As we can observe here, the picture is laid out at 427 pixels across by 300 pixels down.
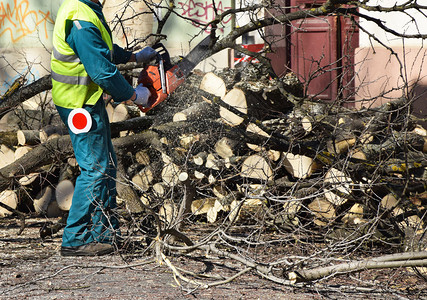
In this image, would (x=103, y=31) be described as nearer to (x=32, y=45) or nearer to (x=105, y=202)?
(x=105, y=202)

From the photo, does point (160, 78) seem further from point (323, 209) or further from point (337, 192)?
point (323, 209)

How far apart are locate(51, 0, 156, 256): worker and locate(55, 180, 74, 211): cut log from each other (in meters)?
1.49

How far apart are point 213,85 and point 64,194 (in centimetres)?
170

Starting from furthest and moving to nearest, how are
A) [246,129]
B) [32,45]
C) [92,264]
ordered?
[32,45] → [246,129] → [92,264]

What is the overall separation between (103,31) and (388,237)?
2.43 m

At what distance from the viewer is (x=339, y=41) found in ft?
26.2

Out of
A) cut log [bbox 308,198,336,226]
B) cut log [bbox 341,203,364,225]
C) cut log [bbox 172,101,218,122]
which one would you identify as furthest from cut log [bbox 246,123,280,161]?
cut log [bbox 341,203,364,225]

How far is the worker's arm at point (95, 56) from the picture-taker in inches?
148

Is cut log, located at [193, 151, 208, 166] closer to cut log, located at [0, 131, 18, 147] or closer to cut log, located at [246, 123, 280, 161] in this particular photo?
cut log, located at [246, 123, 280, 161]

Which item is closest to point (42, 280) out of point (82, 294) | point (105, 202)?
point (82, 294)

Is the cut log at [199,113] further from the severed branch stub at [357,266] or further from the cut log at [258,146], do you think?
the severed branch stub at [357,266]

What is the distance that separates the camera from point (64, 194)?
5457 millimetres

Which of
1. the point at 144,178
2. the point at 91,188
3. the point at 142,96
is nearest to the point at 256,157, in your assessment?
the point at 144,178

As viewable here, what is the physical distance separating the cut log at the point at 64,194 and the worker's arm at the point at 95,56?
189cm
